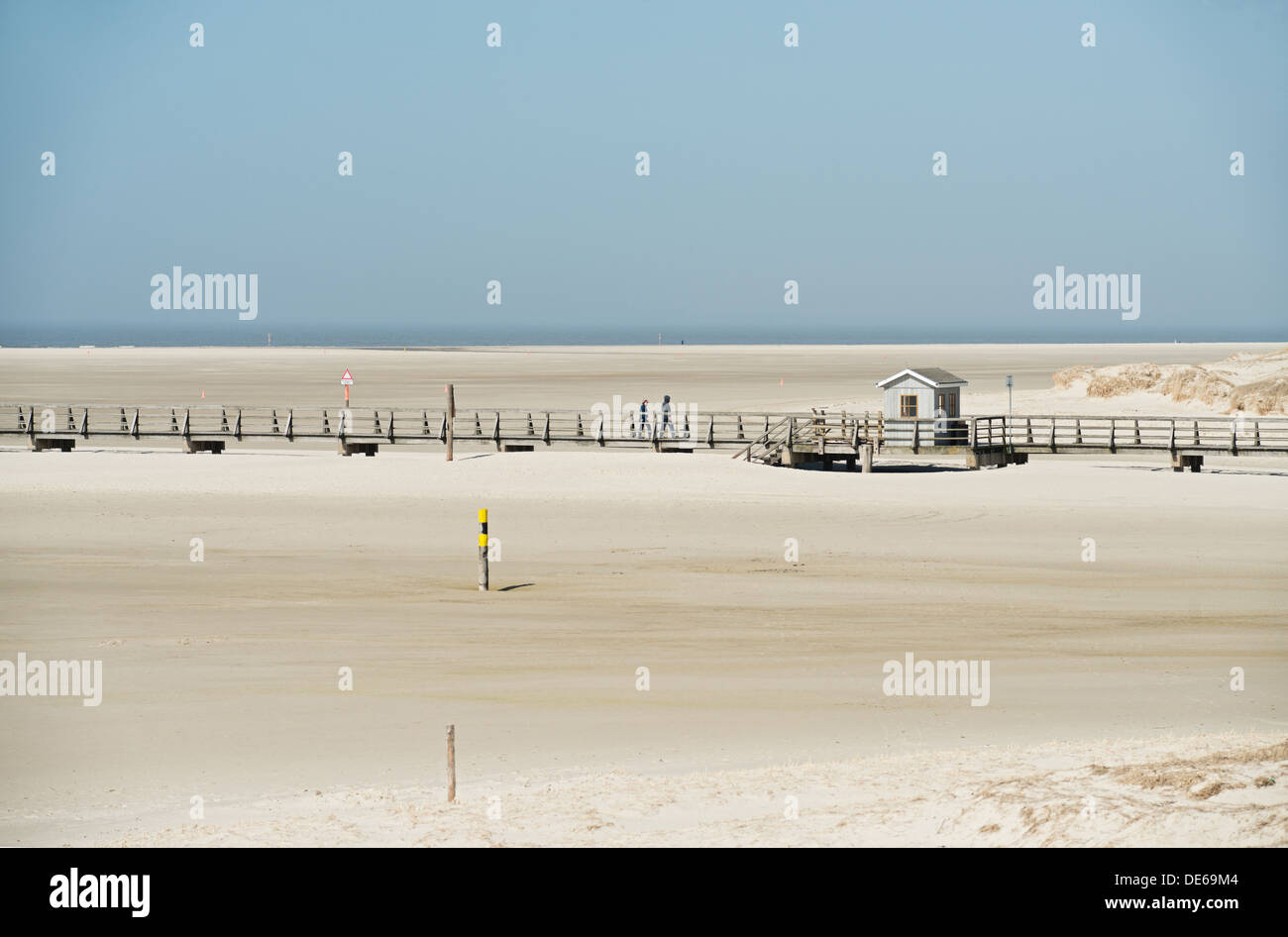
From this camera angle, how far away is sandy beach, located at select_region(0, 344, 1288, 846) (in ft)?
32.9

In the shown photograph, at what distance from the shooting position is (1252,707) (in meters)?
13.7

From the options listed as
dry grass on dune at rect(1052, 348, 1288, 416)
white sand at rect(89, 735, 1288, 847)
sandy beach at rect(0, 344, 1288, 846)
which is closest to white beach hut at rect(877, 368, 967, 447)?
sandy beach at rect(0, 344, 1288, 846)

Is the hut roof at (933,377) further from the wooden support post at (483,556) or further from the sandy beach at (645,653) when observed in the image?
the wooden support post at (483,556)

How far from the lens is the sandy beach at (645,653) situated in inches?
394

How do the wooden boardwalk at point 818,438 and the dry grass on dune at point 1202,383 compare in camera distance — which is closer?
the wooden boardwalk at point 818,438

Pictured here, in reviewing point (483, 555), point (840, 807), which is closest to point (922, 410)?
point (483, 555)

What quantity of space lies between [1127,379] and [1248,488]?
97.4 ft

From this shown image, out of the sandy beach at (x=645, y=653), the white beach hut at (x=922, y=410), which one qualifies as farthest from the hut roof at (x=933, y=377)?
the sandy beach at (x=645, y=653)

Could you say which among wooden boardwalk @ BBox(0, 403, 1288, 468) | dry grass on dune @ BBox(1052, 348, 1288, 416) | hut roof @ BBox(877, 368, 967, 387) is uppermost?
dry grass on dune @ BBox(1052, 348, 1288, 416)

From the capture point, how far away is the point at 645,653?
53.8 ft

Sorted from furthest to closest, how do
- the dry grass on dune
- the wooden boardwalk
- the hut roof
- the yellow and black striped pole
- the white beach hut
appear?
the dry grass on dune → the hut roof → the white beach hut → the wooden boardwalk → the yellow and black striped pole

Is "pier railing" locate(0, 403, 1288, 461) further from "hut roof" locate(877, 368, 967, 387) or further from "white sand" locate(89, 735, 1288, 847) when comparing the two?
"white sand" locate(89, 735, 1288, 847)

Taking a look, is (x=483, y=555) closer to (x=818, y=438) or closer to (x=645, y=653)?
(x=645, y=653)

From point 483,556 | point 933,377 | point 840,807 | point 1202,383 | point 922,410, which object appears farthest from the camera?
point 1202,383
